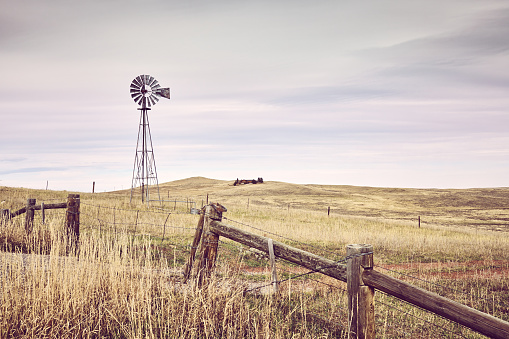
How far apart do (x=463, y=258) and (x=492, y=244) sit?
4.00 metres

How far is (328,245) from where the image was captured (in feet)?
50.9

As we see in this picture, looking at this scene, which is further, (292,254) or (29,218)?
(29,218)

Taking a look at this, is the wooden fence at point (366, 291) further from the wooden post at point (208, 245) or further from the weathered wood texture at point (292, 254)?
the wooden post at point (208, 245)

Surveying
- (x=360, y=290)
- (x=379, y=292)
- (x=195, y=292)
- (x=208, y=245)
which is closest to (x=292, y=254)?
(x=360, y=290)

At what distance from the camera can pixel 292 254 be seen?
4773mm

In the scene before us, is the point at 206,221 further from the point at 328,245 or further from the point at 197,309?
the point at 328,245

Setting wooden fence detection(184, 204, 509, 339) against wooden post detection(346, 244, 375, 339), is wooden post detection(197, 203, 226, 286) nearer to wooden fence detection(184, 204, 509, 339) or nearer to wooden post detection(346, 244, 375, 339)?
wooden fence detection(184, 204, 509, 339)

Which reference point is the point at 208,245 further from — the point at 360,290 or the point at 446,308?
the point at 446,308

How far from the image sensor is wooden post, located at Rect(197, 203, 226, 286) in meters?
5.89

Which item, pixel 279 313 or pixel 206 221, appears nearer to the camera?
pixel 279 313

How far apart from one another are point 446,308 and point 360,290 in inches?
33.7

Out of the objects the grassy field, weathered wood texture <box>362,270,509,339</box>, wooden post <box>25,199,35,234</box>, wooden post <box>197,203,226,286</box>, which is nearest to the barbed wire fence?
the grassy field

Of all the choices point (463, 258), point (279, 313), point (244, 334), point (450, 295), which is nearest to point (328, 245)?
point (463, 258)

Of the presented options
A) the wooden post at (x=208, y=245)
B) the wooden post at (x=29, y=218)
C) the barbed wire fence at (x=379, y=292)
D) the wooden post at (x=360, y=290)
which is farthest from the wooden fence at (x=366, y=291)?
the wooden post at (x=29, y=218)
